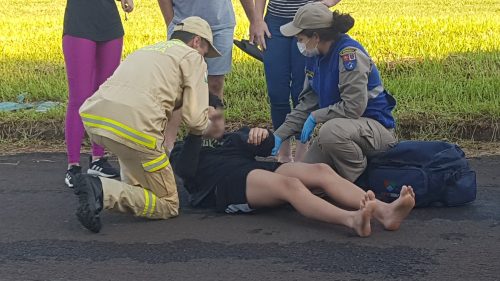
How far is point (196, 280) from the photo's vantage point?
13.1 ft

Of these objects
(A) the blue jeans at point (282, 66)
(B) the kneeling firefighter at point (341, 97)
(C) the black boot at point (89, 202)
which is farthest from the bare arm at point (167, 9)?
(C) the black boot at point (89, 202)

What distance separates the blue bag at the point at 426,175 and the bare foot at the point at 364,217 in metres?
0.71

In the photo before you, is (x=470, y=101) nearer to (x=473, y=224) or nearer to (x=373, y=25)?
(x=473, y=224)

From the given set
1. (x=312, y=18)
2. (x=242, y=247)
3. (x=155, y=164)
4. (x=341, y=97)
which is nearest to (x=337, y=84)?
(x=341, y=97)

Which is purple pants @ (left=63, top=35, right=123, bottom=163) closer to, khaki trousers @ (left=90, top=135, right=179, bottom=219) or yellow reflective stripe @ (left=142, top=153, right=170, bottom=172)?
khaki trousers @ (left=90, top=135, right=179, bottom=219)

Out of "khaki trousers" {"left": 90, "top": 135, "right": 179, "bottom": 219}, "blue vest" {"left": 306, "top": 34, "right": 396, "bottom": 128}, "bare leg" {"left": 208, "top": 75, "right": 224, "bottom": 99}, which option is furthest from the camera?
"bare leg" {"left": 208, "top": 75, "right": 224, "bottom": 99}

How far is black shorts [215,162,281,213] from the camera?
498 centimetres

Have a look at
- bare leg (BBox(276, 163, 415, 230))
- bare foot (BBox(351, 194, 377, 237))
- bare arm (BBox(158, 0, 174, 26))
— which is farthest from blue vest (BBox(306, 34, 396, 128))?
bare arm (BBox(158, 0, 174, 26))

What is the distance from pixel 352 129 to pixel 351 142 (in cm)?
8

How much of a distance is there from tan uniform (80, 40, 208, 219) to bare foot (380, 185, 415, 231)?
1.15m

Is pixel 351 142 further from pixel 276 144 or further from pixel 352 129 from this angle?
pixel 276 144

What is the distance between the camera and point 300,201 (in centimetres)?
471

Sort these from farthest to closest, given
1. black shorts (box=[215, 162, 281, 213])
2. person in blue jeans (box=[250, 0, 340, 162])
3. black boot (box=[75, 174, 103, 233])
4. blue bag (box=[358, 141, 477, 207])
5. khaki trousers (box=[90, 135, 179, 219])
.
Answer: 1. person in blue jeans (box=[250, 0, 340, 162])
2. blue bag (box=[358, 141, 477, 207])
3. black shorts (box=[215, 162, 281, 213])
4. khaki trousers (box=[90, 135, 179, 219])
5. black boot (box=[75, 174, 103, 233])

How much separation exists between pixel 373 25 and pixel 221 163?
8.22m
